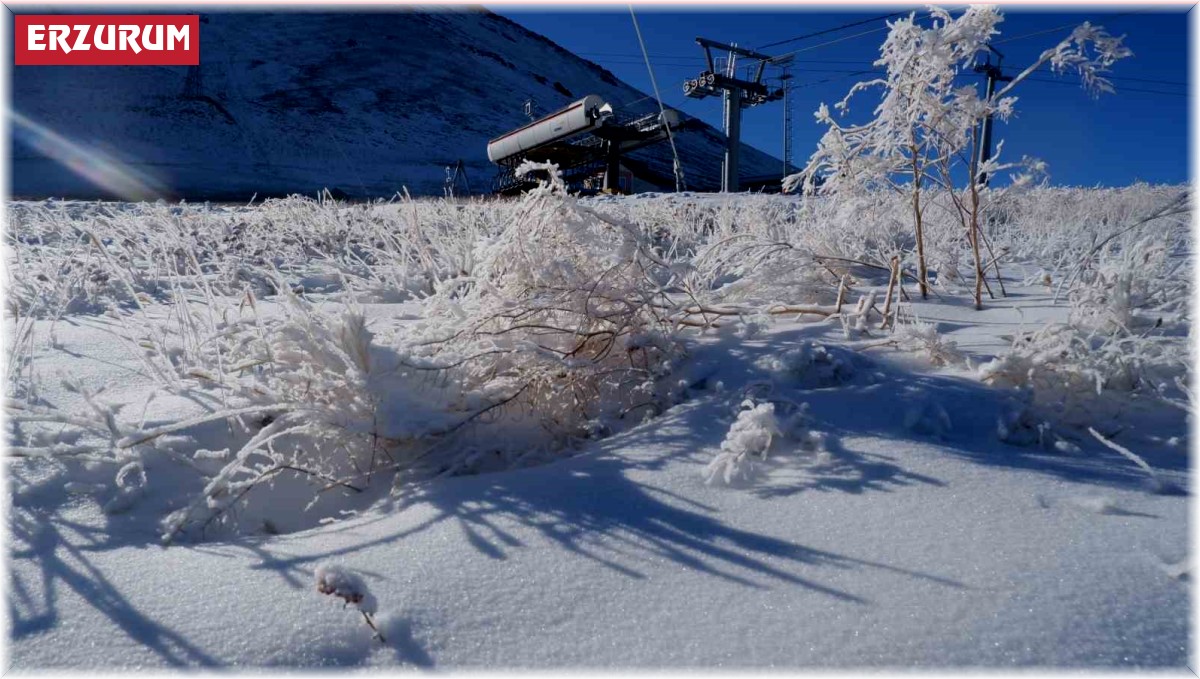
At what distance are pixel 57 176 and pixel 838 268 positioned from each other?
102 feet

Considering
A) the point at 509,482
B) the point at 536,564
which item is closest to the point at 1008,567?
the point at 536,564

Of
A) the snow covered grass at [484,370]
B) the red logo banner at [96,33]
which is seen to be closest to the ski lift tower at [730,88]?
the red logo banner at [96,33]

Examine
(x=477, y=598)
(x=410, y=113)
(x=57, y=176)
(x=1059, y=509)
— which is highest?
(x=410, y=113)

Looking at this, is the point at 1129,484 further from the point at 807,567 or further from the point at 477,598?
the point at 477,598

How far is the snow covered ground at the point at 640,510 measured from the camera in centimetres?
93

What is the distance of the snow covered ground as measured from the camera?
933 millimetres

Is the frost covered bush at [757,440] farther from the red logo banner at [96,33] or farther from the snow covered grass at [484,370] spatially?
the red logo banner at [96,33]

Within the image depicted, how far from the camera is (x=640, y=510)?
1243mm

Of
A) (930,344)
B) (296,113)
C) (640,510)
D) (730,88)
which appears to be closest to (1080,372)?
(930,344)

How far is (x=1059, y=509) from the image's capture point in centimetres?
118

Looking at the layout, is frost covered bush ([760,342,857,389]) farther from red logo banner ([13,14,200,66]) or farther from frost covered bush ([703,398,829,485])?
red logo banner ([13,14,200,66])

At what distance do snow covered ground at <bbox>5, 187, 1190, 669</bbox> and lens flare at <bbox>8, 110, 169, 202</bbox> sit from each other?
970 inches

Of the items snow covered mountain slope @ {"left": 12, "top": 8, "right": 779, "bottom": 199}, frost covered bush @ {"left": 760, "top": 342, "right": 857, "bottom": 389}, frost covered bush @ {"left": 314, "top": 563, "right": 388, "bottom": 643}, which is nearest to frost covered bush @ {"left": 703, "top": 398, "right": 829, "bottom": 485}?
frost covered bush @ {"left": 760, "top": 342, "right": 857, "bottom": 389}

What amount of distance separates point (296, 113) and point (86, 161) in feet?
30.4
